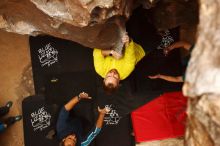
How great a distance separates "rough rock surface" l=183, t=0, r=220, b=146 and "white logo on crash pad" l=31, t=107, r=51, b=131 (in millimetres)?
2825

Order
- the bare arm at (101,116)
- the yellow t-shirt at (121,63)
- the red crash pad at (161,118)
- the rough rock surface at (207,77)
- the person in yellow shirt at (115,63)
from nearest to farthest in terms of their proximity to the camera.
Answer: the rough rock surface at (207,77) < the person in yellow shirt at (115,63) < the yellow t-shirt at (121,63) < the bare arm at (101,116) < the red crash pad at (161,118)

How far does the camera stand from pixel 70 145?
4.37 metres

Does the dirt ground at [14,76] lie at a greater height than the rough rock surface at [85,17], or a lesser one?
lesser

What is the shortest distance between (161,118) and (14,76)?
83.5 inches

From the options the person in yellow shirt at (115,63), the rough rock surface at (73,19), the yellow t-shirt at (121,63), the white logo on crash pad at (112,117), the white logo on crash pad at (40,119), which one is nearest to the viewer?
the rough rock surface at (73,19)

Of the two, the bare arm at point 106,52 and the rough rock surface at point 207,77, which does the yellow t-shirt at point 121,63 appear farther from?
the rough rock surface at point 207,77

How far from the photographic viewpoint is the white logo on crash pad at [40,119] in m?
5.20

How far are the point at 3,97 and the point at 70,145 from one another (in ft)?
5.26

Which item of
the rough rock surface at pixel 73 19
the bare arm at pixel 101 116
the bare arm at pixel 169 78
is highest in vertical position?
the rough rock surface at pixel 73 19

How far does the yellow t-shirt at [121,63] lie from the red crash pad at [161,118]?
602mm

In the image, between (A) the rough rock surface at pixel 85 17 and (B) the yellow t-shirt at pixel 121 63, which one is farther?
(B) the yellow t-shirt at pixel 121 63

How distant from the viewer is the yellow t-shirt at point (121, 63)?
454 cm

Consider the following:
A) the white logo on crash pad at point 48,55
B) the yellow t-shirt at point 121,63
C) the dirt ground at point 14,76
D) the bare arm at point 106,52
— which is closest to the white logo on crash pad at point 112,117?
the yellow t-shirt at point 121,63

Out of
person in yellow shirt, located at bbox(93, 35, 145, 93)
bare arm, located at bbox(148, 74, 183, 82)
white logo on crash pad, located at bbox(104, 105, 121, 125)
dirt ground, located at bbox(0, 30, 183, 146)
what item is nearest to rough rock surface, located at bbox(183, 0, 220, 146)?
person in yellow shirt, located at bbox(93, 35, 145, 93)
